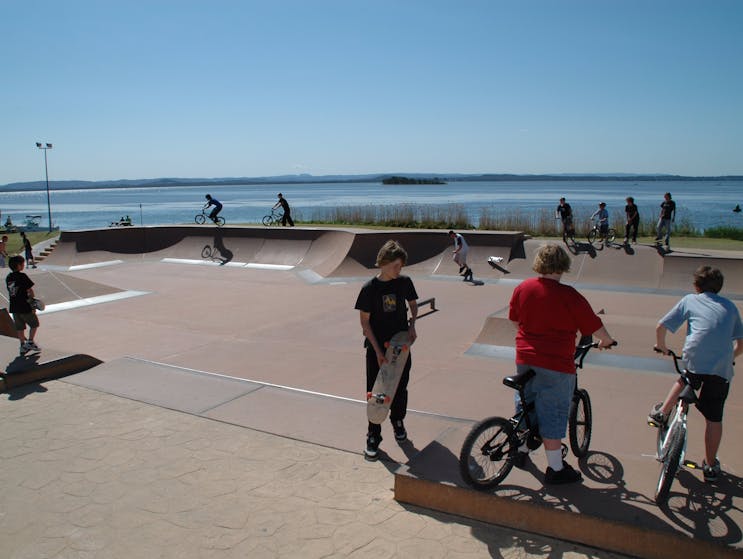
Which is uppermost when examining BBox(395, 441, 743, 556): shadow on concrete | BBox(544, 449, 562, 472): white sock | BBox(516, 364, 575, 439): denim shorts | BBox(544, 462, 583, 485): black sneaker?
BBox(516, 364, 575, 439): denim shorts

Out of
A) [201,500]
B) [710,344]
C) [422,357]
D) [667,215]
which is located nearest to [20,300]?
[201,500]

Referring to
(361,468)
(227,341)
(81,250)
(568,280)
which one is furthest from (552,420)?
(81,250)

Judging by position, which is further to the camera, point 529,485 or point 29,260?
point 29,260

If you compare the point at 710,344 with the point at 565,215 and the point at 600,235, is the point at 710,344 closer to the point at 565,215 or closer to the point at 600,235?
the point at 600,235

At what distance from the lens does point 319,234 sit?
61.1ft

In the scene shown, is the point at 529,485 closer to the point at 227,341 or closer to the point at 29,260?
the point at 227,341

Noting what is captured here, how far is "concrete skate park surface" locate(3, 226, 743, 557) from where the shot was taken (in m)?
3.61

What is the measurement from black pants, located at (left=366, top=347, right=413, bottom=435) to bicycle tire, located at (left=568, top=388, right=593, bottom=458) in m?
1.24

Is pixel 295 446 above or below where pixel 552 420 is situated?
below

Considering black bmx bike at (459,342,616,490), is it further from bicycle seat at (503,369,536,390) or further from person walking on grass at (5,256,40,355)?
person walking on grass at (5,256,40,355)

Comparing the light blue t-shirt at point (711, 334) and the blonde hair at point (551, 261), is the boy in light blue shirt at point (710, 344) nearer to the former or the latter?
the light blue t-shirt at point (711, 334)

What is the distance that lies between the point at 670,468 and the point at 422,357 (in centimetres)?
452

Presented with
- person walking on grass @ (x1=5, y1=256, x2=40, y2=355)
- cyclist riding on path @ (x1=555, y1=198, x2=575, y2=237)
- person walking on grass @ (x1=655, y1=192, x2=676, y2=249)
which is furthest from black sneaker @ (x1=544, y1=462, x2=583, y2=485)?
cyclist riding on path @ (x1=555, y1=198, x2=575, y2=237)

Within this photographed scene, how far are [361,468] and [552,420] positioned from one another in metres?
1.56
